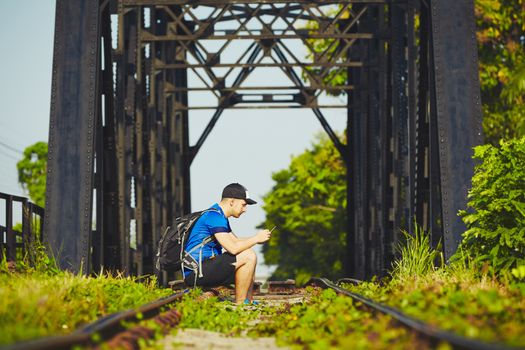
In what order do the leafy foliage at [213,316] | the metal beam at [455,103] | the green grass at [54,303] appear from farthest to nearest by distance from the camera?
the metal beam at [455,103] → the leafy foliage at [213,316] → the green grass at [54,303]

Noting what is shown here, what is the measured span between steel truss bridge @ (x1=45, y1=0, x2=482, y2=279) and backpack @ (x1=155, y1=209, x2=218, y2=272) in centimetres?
119

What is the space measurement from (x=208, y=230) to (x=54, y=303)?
4235 millimetres

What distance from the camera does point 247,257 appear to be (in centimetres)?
1058

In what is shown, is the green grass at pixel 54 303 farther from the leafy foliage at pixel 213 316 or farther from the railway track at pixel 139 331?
the leafy foliage at pixel 213 316

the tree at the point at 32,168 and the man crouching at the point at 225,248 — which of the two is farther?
the tree at the point at 32,168

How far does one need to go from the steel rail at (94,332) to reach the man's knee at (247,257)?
2.30 meters

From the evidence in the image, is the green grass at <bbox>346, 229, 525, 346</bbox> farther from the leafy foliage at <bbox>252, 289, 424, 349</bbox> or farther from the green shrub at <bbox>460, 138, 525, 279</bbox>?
the green shrub at <bbox>460, 138, 525, 279</bbox>

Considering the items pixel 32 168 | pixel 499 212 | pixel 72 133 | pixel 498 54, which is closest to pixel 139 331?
pixel 499 212

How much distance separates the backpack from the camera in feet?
34.8

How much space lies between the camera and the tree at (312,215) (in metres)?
51.2

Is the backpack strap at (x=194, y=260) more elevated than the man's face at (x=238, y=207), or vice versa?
the man's face at (x=238, y=207)

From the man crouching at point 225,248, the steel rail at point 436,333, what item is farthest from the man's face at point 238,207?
the steel rail at point 436,333

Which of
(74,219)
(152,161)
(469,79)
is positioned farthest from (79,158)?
(152,161)

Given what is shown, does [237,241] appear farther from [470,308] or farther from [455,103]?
[470,308]
